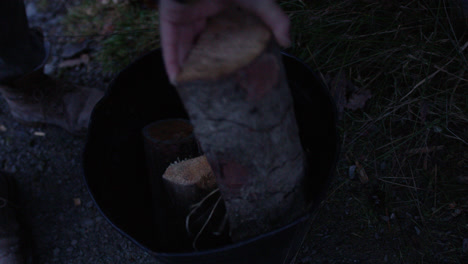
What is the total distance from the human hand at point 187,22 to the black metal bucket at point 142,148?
Answer: 0.41 meters

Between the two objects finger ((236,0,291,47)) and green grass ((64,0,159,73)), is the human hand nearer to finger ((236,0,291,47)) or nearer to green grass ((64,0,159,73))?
finger ((236,0,291,47))

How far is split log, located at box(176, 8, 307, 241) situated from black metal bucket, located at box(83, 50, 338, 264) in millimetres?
121

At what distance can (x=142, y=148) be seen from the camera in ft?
5.31

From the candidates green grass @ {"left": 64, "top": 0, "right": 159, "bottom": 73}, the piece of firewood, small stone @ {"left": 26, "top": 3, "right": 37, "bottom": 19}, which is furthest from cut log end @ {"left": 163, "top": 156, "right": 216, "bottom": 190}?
small stone @ {"left": 26, "top": 3, "right": 37, "bottom": 19}

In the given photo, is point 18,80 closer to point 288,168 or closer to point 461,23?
point 288,168

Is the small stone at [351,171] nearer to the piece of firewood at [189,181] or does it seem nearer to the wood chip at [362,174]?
the wood chip at [362,174]

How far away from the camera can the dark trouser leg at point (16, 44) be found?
5.13ft

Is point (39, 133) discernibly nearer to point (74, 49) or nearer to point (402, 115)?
point (74, 49)

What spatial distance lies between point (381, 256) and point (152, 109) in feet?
3.69

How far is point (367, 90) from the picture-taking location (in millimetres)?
1717

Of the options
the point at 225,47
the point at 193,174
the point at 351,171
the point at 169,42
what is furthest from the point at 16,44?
the point at 351,171

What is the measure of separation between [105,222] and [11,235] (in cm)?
37

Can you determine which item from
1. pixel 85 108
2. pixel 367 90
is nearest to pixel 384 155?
pixel 367 90

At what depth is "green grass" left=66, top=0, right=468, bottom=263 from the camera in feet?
4.82
